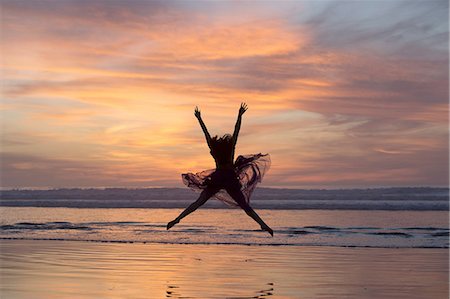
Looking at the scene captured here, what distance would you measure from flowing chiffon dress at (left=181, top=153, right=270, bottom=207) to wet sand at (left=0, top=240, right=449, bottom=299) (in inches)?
57.3

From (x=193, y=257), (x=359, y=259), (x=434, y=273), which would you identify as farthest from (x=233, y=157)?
(x=434, y=273)

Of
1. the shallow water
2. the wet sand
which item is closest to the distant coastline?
the shallow water

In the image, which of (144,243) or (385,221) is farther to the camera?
(385,221)

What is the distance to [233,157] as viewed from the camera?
1530 cm

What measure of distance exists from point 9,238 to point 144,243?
13.8ft

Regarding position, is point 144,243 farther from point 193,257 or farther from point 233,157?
point 233,157

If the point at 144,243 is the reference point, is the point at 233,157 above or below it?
above

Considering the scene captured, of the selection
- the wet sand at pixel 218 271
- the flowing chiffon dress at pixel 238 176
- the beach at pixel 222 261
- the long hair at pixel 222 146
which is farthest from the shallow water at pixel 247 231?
the long hair at pixel 222 146

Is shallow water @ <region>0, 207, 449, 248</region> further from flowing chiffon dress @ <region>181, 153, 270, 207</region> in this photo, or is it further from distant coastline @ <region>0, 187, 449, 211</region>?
distant coastline @ <region>0, 187, 449, 211</region>

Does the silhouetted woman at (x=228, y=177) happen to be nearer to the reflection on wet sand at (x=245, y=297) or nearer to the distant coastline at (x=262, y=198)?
the reflection on wet sand at (x=245, y=297)

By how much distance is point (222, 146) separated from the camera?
14875 millimetres

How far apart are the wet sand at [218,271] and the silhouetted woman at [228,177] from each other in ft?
3.85

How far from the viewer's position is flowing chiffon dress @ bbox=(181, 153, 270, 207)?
15.4 metres

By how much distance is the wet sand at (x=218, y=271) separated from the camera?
36.3 ft
